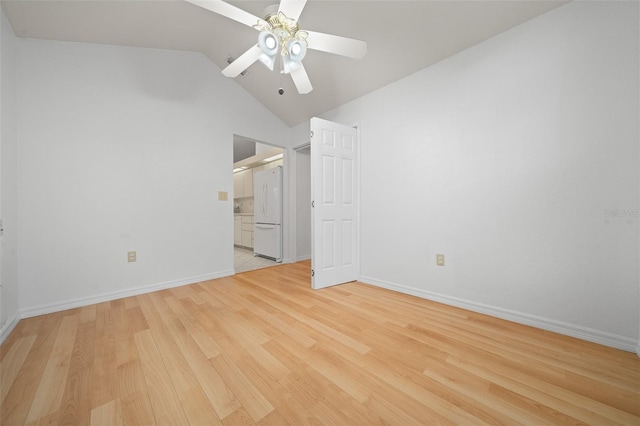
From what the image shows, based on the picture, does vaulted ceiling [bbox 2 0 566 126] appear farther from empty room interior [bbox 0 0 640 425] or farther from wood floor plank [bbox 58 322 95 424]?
wood floor plank [bbox 58 322 95 424]

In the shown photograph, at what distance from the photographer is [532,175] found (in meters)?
1.76

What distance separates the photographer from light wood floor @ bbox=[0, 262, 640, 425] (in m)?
1.00

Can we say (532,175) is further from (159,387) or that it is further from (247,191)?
(247,191)

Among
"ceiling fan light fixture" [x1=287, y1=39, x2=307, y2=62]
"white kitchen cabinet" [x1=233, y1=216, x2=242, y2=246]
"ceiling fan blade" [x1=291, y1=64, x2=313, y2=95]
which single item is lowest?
"white kitchen cabinet" [x1=233, y1=216, x2=242, y2=246]

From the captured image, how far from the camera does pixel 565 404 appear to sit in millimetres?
1042

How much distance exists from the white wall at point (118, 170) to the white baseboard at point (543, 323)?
266 cm

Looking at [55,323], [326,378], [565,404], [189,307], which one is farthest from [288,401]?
[55,323]

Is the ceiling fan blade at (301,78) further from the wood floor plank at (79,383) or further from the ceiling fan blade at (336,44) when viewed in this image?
the wood floor plank at (79,383)

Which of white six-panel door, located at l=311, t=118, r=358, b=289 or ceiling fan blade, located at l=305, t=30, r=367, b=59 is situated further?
white six-panel door, located at l=311, t=118, r=358, b=289

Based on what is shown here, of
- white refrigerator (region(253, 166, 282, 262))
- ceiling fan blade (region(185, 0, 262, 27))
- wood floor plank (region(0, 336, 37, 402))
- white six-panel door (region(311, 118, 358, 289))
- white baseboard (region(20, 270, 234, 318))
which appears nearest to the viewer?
wood floor plank (region(0, 336, 37, 402))

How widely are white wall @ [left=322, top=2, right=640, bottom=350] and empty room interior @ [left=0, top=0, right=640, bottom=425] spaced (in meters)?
0.01

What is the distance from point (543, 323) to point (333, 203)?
207cm

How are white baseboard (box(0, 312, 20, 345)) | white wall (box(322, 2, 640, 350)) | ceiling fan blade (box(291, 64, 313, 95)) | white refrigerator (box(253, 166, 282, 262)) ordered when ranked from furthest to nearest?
white refrigerator (box(253, 166, 282, 262)) < ceiling fan blade (box(291, 64, 313, 95)) < white baseboard (box(0, 312, 20, 345)) < white wall (box(322, 2, 640, 350))

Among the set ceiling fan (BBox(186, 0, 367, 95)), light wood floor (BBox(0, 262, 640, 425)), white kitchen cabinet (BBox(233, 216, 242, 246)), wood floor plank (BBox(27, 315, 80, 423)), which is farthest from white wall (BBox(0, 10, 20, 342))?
white kitchen cabinet (BBox(233, 216, 242, 246))
